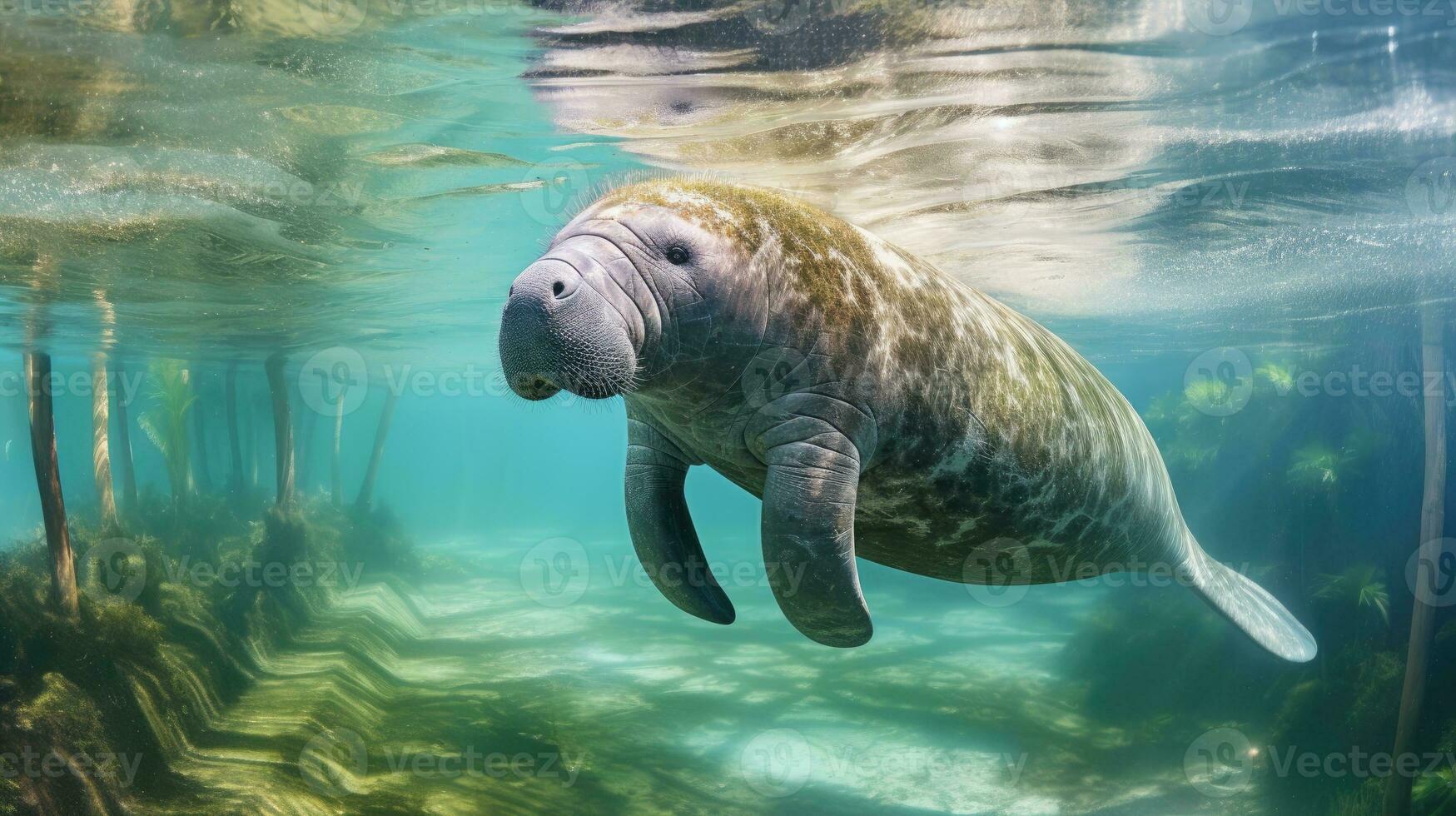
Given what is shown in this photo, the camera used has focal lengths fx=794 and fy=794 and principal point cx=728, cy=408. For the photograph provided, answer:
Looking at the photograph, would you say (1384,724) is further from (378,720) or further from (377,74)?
(377,74)

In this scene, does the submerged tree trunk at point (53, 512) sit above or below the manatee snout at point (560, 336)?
below

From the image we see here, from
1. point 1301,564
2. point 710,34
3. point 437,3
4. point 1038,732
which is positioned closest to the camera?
point 437,3

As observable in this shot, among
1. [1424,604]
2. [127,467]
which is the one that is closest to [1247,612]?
[1424,604]

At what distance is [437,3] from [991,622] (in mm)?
14936

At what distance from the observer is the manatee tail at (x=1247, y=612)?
511cm

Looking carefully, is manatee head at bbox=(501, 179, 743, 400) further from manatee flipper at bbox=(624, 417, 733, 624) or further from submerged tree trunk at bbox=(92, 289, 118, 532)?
submerged tree trunk at bbox=(92, 289, 118, 532)

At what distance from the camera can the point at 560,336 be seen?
2.15 m

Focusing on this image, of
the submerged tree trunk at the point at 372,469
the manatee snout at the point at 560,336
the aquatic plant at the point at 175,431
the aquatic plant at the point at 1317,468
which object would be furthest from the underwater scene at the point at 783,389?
the submerged tree trunk at the point at 372,469

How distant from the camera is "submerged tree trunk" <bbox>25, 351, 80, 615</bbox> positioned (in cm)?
835

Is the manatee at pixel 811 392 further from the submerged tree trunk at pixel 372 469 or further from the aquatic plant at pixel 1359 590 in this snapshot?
the submerged tree trunk at pixel 372 469

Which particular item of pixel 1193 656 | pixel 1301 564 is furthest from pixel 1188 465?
pixel 1193 656

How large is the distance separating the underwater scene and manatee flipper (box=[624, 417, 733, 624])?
0.02 meters

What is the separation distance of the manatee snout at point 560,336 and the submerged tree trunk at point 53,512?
9.01 m

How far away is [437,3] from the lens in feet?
17.6
